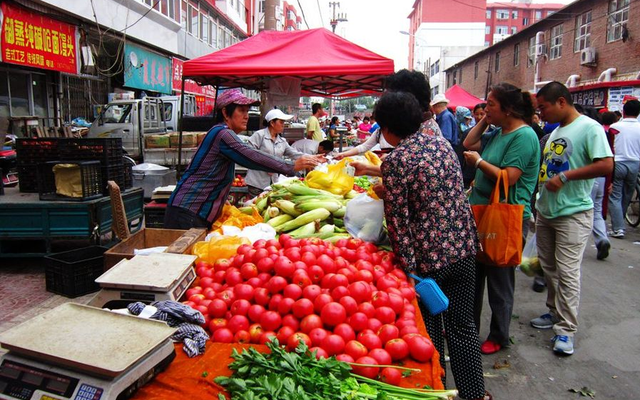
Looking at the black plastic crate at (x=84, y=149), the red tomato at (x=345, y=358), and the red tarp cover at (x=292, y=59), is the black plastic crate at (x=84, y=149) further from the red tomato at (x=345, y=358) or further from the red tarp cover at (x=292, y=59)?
the red tomato at (x=345, y=358)

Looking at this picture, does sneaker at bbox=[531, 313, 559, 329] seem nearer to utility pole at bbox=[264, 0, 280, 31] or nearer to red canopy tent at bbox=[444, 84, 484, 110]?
utility pole at bbox=[264, 0, 280, 31]

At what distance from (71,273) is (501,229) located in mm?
4497

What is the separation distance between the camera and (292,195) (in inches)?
181

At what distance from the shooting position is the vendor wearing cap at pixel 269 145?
6.82 metres

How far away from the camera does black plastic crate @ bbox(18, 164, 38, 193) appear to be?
21.2 ft

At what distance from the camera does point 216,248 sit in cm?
334

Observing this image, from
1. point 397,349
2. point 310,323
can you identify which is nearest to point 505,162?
point 397,349

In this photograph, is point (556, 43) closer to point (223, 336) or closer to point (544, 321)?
point (544, 321)

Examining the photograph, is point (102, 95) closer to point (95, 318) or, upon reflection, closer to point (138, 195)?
point (138, 195)

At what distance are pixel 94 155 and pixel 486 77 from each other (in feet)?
124

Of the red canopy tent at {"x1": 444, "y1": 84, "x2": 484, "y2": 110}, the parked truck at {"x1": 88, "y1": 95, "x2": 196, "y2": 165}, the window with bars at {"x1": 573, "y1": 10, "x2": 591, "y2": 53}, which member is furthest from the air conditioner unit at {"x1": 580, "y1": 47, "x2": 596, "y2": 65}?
the parked truck at {"x1": 88, "y1": 95, "x2": 196, "y2": 165}

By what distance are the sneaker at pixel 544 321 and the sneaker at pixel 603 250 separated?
8.31ft

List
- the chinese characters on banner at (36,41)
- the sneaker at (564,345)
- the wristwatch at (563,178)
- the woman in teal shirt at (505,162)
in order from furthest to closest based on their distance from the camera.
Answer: the chinese characters on banner at (36,41), the sneaker at (564,345), the wristwatch at (563,178), the woman in teal shirt at (505,162)

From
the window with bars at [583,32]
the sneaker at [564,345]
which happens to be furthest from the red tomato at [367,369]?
the window with bars at [583,32]
